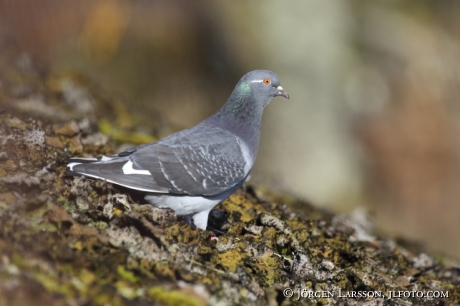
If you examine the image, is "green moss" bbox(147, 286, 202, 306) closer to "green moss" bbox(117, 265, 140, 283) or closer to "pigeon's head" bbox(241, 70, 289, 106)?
"green moss" bbox(117, 265, 140, 283)

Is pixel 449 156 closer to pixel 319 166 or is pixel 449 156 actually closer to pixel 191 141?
pixel 319 166

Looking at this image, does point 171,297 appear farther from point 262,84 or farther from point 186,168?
point 262,84

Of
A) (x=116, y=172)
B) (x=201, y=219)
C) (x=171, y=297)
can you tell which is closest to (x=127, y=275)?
(x=171, y=297)

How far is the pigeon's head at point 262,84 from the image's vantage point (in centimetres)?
671

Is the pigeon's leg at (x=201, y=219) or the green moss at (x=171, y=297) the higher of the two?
the green moss at (x=171, y=297)

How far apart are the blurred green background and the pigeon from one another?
6.78 metres

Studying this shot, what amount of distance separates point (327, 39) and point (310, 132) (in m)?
2.76

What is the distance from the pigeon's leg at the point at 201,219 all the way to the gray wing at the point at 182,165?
0.24 metres

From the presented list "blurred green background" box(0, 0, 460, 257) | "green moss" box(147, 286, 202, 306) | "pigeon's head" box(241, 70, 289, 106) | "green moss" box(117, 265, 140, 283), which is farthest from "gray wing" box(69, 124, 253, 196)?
"blurred green background" box(0, 0, 460, 257)

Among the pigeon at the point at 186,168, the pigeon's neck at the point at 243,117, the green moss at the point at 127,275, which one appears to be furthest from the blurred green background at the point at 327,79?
the green moss at the point at 127,275

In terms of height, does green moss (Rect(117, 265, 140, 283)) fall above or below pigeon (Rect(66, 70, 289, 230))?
below

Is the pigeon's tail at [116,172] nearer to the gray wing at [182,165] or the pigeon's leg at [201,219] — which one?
the gray wing at [182,165]

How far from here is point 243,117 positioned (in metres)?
6.53

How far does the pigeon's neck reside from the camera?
636 cm
